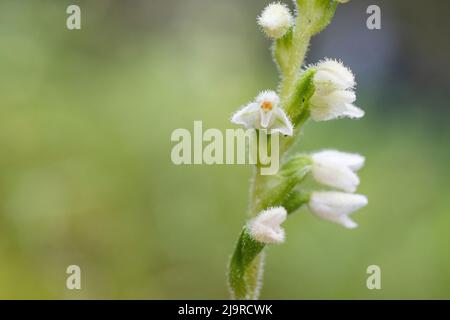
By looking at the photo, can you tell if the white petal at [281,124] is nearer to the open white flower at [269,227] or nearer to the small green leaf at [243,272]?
the open white flower at [269,227]

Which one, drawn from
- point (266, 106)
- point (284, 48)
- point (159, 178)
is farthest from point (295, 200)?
point (159, 178)

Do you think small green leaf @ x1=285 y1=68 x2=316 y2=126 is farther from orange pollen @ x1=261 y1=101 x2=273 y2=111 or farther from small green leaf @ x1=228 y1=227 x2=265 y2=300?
small green leaf @ x1=228 y1=227 x2=265 y2=300

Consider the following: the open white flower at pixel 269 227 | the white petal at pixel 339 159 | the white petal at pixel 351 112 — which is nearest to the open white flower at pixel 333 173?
the white petal at pixel 339 159

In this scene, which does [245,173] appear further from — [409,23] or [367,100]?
[409,23]

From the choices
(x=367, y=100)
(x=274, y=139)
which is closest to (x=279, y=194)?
(x=274, y=139)

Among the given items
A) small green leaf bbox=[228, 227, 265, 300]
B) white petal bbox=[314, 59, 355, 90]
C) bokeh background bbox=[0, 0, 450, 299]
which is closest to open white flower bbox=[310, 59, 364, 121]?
white petal bbox=[314, 59, 355, 90]

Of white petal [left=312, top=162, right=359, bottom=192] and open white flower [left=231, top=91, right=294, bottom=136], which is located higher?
open white flower [left=231, top=91, right=294, bottom=136]

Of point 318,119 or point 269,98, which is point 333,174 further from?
point 269,98
